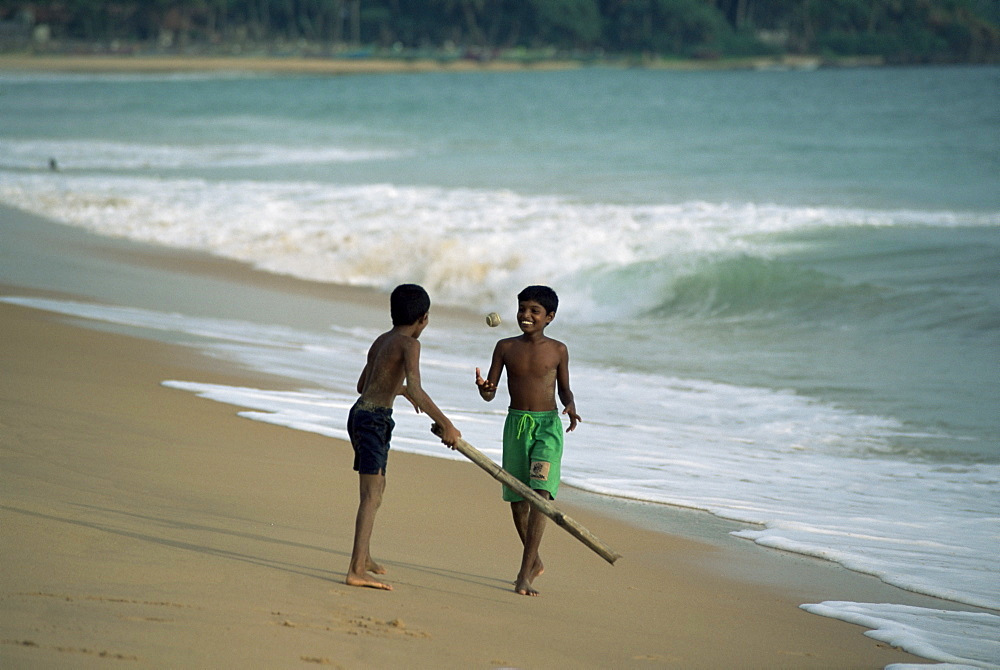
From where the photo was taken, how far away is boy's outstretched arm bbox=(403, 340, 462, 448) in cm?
384

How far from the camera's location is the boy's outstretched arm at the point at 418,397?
12.6ft

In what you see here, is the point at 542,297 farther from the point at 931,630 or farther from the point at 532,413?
the point at 931,630

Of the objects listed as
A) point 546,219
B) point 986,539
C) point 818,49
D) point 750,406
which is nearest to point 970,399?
point 750,406

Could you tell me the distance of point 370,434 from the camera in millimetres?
4051

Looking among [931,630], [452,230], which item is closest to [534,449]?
[931,630]

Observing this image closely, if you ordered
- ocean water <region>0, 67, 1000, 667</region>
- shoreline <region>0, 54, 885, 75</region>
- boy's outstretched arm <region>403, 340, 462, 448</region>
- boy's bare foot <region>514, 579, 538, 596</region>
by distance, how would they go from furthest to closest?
shoreline <region>0, 54, 885, 75</region>, ocean water <region>0, 67, 1000, 667</region>, boy's bare foot <region>514, 579, 538, 596</region>, boy's outstretched arm <region>403, 340, 462, 448</region>

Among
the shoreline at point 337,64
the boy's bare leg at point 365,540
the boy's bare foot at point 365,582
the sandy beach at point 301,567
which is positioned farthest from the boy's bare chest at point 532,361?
the shoreline at point 337,64

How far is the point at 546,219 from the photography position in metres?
17.5

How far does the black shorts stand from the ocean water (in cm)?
188

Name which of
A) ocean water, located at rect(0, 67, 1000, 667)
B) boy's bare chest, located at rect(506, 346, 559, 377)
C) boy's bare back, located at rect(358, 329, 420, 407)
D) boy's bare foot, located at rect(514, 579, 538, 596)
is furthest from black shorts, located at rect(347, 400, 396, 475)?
ocean water, located at rect(0, 67, 1000, 667)

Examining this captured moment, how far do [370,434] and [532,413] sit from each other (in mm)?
664

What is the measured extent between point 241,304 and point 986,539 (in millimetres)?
7618

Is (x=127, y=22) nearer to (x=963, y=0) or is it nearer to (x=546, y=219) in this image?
(x=963, y=0)

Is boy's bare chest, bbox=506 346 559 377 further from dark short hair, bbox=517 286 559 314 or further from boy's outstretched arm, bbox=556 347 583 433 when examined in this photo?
dark short hair, bbox=517 286 559 314
